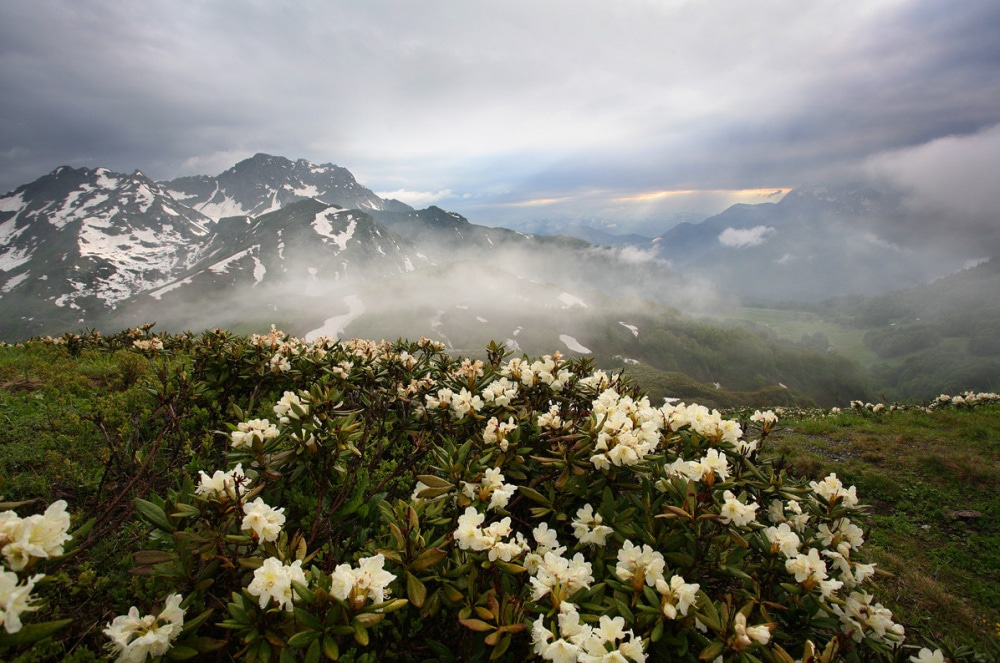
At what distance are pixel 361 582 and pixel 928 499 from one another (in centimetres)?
1182

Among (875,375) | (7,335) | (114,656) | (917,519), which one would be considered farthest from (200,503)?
(7,335)

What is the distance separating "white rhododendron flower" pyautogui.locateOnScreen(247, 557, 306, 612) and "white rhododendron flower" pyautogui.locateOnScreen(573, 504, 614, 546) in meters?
1.91

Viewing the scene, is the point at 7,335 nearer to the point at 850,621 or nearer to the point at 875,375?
the point at 850,621

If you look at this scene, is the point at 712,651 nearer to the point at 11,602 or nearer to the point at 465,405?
the point at 465,405

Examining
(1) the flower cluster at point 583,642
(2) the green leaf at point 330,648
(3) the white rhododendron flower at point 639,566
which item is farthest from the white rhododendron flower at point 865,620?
(2) the green leaf at point 330,648

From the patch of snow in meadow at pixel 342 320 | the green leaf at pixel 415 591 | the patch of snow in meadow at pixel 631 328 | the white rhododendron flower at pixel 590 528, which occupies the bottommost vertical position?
the patch of snow in meadow at pixel 631 328

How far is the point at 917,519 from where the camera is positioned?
823 centimetres

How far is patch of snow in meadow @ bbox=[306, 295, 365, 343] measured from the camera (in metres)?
118

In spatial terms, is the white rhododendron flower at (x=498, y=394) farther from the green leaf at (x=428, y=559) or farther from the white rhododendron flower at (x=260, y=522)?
the white rhododendron flower at (x=260, y=522)

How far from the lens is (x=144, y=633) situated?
7.15 feet

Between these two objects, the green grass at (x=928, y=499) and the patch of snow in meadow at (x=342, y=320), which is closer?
the green grass at (x=928, y=499)

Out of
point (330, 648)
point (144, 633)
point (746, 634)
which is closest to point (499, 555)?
point (330, 648)

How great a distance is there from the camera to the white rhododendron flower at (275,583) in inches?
88.8

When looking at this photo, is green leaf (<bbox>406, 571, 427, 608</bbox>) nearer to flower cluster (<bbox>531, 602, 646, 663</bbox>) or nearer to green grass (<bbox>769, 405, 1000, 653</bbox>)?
flower cluster (<bbox>531, 602, 646, 663</bbox>)
